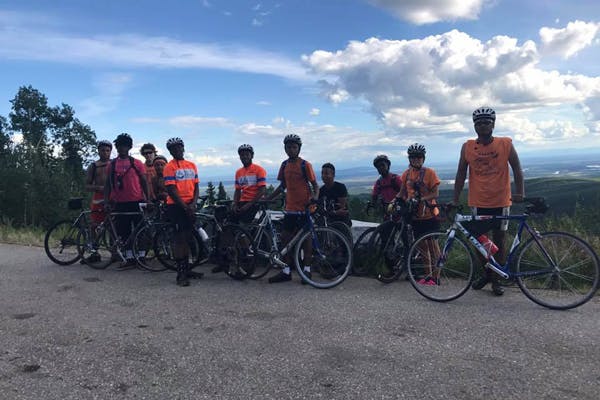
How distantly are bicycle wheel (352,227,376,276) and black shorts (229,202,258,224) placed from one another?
1.66m

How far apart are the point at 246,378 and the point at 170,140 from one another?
4076 millimetres

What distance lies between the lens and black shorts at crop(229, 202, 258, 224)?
22.2 ft

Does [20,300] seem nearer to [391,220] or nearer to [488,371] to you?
[391,220]

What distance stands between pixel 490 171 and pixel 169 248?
4.78 meters

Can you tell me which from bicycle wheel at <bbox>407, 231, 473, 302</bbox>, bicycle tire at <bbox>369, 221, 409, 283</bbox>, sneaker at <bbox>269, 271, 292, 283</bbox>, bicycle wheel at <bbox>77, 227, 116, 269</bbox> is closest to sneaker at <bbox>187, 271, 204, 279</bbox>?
sneaker at <bbox>269, 271, 292, 283</bbox>

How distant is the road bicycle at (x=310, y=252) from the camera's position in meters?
5.91

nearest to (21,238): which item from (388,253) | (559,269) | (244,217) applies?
(244,217)

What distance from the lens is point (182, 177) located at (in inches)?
252

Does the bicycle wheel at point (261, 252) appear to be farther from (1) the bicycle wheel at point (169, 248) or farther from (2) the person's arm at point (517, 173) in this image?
(2) the person's arm at point (517, 173)

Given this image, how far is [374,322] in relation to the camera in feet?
14.5

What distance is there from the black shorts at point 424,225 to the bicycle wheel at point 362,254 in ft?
2.46

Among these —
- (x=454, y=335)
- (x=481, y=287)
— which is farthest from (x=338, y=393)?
(x=481, y=287)

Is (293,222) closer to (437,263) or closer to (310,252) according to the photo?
(310,252)

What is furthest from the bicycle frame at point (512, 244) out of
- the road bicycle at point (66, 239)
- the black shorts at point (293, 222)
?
the road bicycle at point (66, 239)
